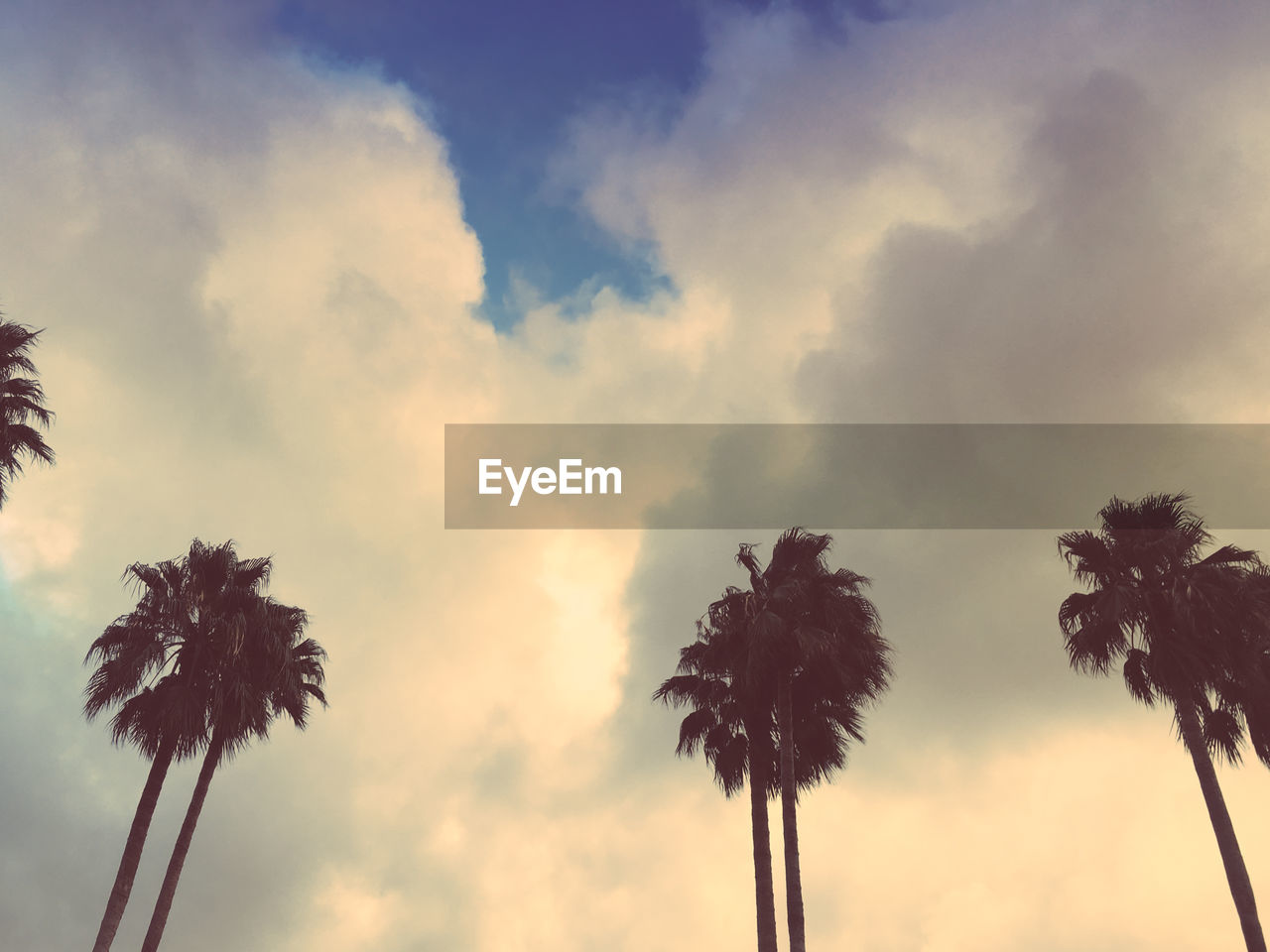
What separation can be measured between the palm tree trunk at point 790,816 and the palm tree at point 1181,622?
802cm

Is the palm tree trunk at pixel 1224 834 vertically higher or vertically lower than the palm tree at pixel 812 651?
lower

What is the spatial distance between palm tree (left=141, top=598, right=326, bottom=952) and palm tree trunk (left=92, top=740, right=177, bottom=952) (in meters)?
1.62

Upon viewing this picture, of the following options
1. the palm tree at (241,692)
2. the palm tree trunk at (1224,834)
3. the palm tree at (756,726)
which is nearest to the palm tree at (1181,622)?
the palm tree trunk at (1224,834)

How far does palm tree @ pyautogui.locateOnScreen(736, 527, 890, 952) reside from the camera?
82.5 feet

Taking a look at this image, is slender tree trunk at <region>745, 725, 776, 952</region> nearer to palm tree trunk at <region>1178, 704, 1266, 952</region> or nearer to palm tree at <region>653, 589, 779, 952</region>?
palm tree at <region>653, 589, 779, 952</region>

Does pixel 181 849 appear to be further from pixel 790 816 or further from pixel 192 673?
pixel 790 816

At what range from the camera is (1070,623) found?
24484mm

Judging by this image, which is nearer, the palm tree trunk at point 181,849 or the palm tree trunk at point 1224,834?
the palm tree trunk at point 1224,834

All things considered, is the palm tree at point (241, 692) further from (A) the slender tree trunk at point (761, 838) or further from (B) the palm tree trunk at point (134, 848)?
(A) the slender tree trunk at point (761, 838)

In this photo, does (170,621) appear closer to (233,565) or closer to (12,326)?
(233,565)

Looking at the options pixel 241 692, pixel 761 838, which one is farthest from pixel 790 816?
pixel 241 692

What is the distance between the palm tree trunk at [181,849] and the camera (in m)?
25.5

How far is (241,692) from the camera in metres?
26.5

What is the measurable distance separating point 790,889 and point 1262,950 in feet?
34.7
